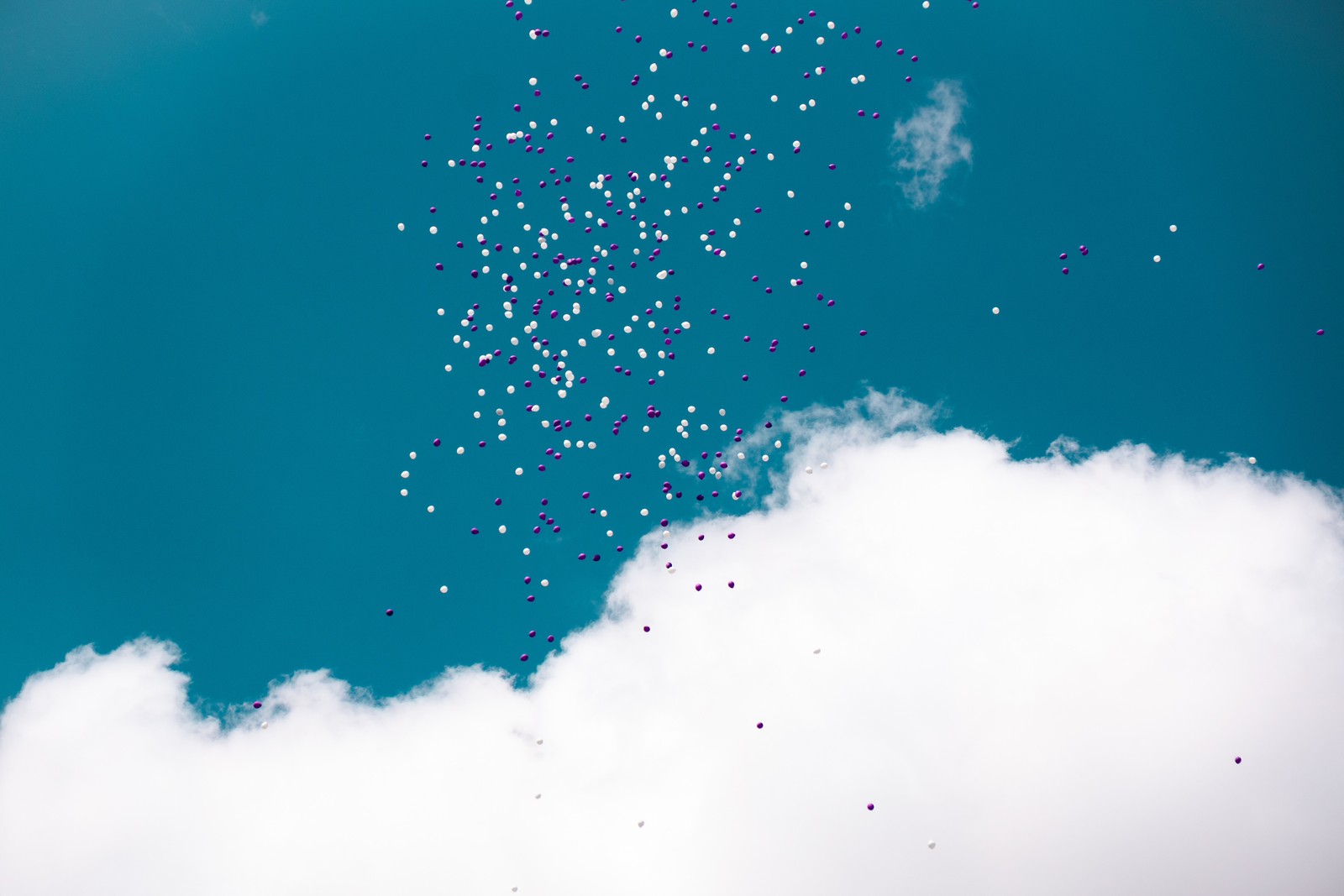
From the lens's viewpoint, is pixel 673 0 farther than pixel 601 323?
Yes

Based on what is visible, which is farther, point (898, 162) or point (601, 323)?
point (898, 162)

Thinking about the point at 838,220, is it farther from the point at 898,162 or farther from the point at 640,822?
the point at 640,822

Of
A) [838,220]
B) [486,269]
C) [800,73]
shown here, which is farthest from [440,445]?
[800,73]

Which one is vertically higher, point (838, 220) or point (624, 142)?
point (624, 142)

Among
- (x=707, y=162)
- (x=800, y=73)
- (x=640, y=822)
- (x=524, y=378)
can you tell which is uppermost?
(x=800, y=73)

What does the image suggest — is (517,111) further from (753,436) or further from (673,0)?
(753,436)

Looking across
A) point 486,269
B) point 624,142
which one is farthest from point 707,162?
point 486,269

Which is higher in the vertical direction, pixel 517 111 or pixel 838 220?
pixel 517 111

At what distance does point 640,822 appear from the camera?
12.4 metres

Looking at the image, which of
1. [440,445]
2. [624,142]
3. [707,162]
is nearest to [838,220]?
[707,162]

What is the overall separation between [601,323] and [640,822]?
6.52 m

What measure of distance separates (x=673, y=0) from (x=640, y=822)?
11.0 metres

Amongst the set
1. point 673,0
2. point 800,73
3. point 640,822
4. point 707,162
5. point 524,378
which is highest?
point 673,0

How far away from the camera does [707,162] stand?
1238 cm
